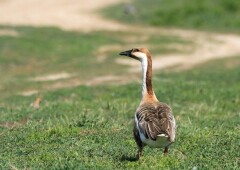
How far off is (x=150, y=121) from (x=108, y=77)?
14.9 metres

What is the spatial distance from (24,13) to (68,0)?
20.3 ft

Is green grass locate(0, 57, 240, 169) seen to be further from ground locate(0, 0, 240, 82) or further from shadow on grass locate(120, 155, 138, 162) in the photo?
ground locate(0, 0, 240, 82)

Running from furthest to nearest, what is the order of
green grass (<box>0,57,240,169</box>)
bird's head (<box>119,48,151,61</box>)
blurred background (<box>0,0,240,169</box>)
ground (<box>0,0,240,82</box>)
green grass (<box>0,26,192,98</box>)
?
ground (<box>0,0,240,82</box>) → green grass (<box>0,26,192,98</box>) → blurred background (<box>0,0,240,169</box>) → bird's head (<box>119,48,151,61</box>) → green grass (<box>0,57,240,169</box>)

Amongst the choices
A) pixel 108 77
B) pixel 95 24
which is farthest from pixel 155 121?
pixel 95 24

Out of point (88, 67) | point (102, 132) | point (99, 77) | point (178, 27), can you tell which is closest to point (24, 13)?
point (178, 27)

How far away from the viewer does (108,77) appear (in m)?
23.6

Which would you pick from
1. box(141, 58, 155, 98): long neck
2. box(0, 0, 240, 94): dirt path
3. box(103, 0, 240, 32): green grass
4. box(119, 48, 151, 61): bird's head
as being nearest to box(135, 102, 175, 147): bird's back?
box(141, 58, 155, 98): long neck

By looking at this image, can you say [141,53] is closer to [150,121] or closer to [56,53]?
[150,121]

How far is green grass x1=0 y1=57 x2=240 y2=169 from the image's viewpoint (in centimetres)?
937

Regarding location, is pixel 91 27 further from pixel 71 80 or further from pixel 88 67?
pixel 71 80

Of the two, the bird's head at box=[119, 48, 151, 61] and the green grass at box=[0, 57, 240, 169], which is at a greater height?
the bird's head at box=[119, 48, 151, 61]

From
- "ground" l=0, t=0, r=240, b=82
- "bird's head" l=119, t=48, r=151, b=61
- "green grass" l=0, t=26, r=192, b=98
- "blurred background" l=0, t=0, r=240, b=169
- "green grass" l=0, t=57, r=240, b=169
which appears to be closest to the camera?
"green grass" l=0, t=57, r=240, b=169

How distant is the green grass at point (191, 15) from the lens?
36594 millimetres

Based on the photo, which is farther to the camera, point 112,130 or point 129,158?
point 112,130
